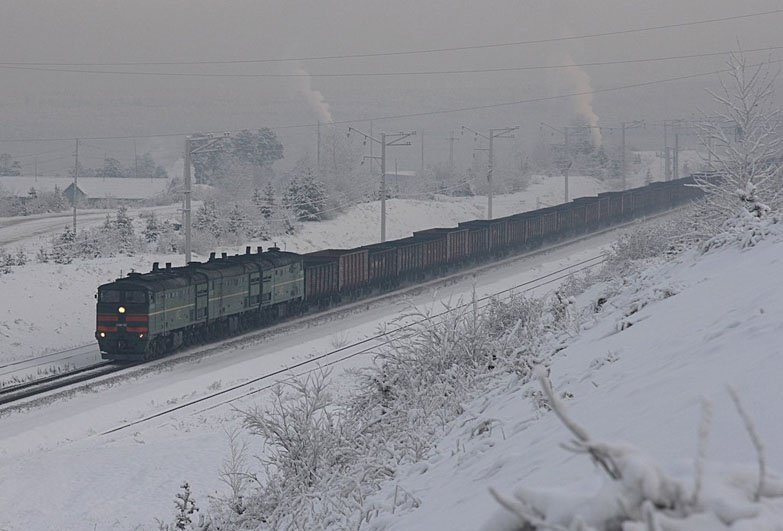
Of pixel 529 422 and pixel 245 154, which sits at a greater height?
pixel 245 154

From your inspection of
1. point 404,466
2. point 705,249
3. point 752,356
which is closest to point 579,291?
point 705,249

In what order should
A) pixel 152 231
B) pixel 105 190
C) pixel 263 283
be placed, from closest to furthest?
1. pixel 263 283
2. pixel 152 231
3. pixel 105 190

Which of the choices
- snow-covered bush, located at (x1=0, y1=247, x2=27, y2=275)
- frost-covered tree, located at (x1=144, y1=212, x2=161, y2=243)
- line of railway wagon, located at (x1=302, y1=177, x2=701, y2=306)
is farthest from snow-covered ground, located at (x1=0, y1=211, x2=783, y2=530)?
→ frost-covered tree, located at (x1=144, y1=212, x2=161, y2=243)

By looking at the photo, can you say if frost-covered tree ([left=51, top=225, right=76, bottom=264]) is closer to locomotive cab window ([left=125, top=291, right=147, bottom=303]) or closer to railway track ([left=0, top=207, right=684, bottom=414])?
railway track ([left=0, top=207, right=684, bottom=414])

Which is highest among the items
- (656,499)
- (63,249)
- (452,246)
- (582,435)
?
(582,435)

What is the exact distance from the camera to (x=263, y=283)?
35.3m

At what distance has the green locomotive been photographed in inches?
1128

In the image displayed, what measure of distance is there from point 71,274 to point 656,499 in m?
43.2

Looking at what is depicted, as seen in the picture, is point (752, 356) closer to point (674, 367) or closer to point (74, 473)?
point (674, 367)

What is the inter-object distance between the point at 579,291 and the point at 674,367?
19.6 meters

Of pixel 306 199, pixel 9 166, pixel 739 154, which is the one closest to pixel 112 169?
pixel 9 166

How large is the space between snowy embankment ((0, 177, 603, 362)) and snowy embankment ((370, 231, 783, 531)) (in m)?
26.8

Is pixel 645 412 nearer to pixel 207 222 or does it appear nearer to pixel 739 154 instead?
pixel 739 154

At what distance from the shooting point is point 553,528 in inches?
111
